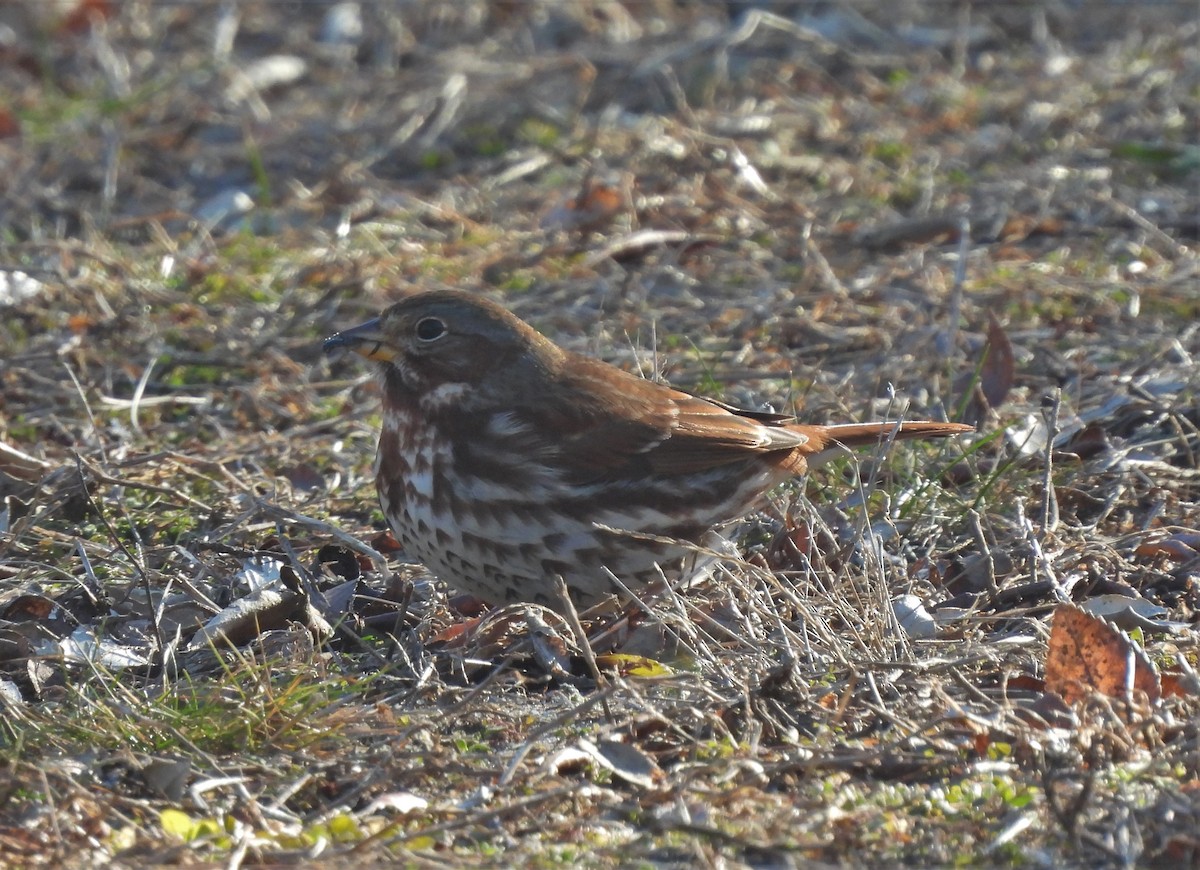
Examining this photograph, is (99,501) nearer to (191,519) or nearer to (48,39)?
(191,519)

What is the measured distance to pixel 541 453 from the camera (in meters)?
4.43

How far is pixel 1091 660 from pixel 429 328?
2008mm

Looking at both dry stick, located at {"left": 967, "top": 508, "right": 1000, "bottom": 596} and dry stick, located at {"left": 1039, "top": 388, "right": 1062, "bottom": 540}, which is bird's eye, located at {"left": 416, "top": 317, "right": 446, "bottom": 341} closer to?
dry stick, located at {"left": 967, "top": 508, "right": 1000, "bottom": 596}

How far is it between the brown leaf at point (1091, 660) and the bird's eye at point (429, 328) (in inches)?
73.9

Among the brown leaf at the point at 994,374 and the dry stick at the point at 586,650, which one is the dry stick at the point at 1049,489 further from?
the dry stick at the point at 586,650

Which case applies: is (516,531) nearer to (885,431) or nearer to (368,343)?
(368,343)

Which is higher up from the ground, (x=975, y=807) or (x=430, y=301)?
(x=430, y=301)

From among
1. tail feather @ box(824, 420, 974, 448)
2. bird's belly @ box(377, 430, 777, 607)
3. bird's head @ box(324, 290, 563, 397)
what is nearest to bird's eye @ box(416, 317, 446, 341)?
bird's head @ box(324, 290, 563, 397)

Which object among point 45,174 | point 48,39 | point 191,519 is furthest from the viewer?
point 48,39

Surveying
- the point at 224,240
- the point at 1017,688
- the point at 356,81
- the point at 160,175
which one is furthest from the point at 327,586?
the point at 356,81

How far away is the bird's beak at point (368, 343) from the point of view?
15.4ft

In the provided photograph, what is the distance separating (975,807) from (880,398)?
103 inches

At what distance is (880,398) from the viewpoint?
5.69 metres

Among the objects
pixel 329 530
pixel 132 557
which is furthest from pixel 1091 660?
pixel 132 557
